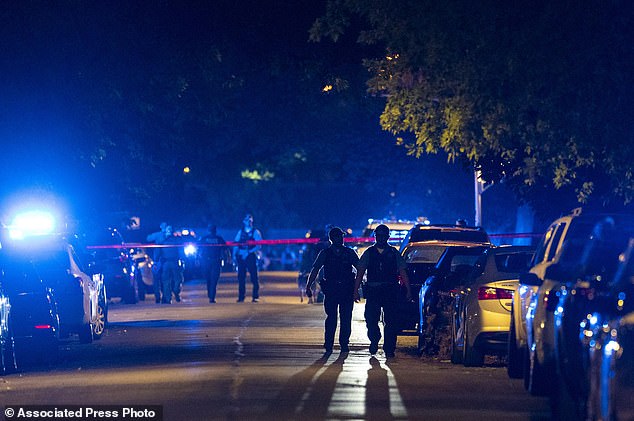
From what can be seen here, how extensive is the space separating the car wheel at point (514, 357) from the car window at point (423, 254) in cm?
723

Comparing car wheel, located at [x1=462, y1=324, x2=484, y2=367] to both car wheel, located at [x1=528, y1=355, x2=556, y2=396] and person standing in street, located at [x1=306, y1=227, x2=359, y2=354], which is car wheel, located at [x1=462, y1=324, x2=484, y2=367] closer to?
person standing in street, located at [x1=306, y1=227, x2=359, y2=354]

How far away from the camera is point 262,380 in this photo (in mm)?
15367

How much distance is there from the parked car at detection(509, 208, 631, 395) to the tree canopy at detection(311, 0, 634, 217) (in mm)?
3573

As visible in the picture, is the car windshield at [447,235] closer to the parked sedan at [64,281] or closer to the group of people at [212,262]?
the parked sedan at [64,281]

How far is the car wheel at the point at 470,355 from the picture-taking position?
17.2 meters

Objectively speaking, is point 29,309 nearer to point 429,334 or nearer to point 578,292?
point 429,334

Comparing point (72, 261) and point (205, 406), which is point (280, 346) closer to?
point (72, 261)

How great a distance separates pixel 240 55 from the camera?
23.7 metres

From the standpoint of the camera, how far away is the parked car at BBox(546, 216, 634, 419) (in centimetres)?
1125

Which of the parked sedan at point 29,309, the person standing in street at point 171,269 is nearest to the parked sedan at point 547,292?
the parked sedan at point 29,309

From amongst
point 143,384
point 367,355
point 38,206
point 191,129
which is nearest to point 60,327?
point 367,355

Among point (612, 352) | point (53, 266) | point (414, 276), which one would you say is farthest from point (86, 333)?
point (612, 352)

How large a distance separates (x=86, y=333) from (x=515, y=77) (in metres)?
7.50

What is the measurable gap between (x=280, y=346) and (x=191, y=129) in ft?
126
